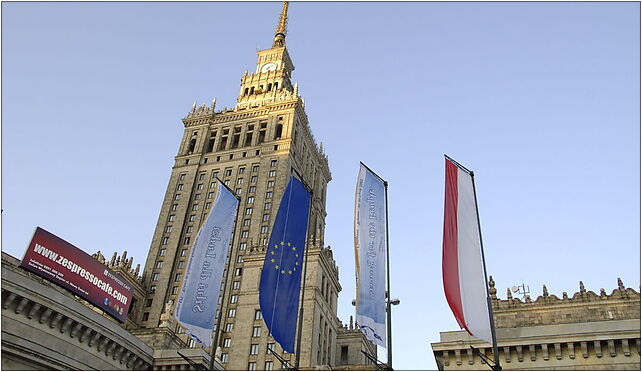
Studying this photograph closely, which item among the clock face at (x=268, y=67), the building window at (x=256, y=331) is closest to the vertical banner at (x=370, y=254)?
the building window at (x=256, y=331)

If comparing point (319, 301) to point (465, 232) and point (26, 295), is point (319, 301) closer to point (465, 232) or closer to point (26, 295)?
point (26, 295)

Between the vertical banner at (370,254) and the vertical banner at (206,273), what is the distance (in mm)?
7542

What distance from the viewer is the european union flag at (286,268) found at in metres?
26.5

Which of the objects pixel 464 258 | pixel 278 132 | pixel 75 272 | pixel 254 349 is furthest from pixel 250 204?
pixel 464 258

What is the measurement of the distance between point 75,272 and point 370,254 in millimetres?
28290

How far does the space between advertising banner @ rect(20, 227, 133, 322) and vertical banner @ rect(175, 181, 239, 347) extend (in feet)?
60.3

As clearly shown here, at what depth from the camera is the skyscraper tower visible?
2633 inches

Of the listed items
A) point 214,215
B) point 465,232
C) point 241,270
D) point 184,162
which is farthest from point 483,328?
point 184,162

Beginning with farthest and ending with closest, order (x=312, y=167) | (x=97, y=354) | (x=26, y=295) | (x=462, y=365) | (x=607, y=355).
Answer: (x=312, y=167) → (x=97, y=354) → (x=26, y=295) → (x=462, y=365) → (x=607, y=355)

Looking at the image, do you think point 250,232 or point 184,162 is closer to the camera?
point 250,232

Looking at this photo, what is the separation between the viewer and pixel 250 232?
8538 centimetres

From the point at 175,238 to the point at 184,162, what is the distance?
18.4m

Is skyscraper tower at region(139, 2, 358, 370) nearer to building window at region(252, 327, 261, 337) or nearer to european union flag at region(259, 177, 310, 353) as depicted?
building window at region(252, 327, 261, 337)

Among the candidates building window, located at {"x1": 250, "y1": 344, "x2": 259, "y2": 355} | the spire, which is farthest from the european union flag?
the spire
